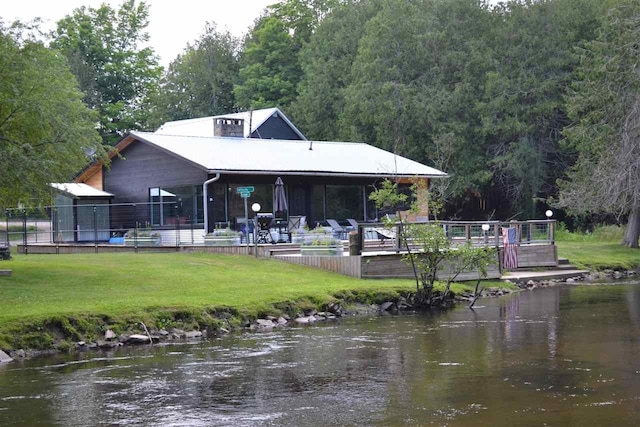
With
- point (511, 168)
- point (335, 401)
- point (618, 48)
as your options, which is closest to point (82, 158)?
point (335, 401)

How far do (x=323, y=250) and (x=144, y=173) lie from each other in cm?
1245

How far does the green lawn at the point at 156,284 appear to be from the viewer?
63.9 feet

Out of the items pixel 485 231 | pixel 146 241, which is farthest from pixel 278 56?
pixel 485 231

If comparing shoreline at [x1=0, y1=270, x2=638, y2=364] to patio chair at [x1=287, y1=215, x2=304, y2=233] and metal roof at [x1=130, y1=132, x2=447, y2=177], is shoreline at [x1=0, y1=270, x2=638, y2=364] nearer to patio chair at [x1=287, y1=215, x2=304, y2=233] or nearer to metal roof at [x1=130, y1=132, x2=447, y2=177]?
patio chair at [x1=287, y1=215, x2=304, y2=233]

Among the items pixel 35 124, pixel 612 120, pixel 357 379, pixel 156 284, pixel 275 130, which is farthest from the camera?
pixel 275 130

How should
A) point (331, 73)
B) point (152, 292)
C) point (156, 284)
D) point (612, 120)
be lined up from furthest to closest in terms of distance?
1. point (331, 73)
2. point (612, 120)
3. point (156, 284)
4. point (152, 292)

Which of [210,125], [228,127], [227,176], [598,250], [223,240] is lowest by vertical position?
[598,250]

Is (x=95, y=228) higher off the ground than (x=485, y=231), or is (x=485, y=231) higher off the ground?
(x=95, y=228)

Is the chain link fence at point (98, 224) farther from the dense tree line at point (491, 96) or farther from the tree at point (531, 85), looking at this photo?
the tree at point (531, 85)

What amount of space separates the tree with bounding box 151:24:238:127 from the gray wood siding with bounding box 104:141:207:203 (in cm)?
3049

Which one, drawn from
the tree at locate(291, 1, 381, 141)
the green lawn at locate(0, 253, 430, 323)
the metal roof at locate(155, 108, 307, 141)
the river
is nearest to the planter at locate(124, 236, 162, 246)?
the green lawn at locate(0, 253, 430, 323)

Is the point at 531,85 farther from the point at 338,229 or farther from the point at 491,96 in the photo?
the point at 338,229

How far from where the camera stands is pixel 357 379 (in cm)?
1452

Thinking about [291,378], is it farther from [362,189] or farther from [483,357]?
[362,189]
